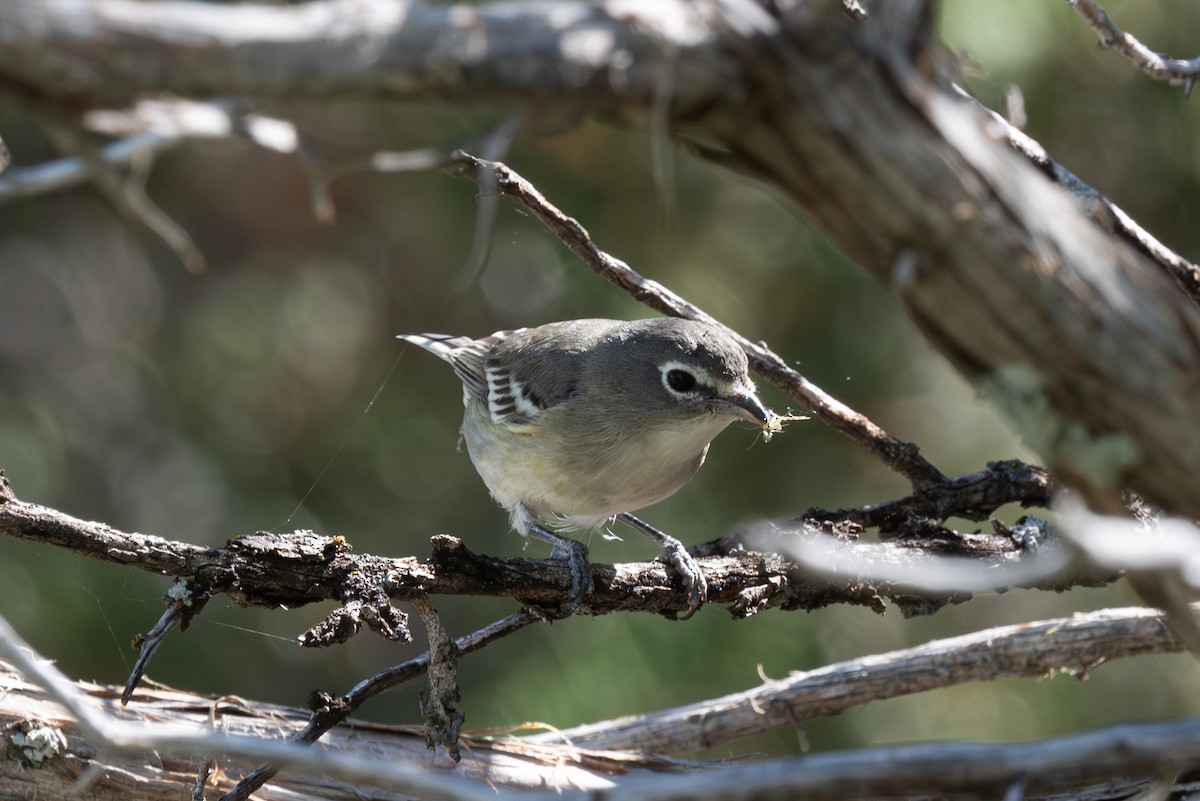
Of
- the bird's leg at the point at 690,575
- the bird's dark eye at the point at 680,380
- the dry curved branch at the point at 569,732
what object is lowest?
the dry curved branch at the point at 569,732

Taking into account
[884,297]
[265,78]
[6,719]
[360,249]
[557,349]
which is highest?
[360,249]

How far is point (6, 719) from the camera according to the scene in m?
2.04

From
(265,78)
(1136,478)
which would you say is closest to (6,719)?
(265,78)

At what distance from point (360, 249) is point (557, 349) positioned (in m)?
1.63

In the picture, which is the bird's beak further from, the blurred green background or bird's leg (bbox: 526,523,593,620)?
the blurred green background

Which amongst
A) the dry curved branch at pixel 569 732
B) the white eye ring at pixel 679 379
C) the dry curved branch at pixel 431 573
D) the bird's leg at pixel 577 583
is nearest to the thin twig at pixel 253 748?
the dry curved branch at pixel 569 732

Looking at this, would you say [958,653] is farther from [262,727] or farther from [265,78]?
[265,78]

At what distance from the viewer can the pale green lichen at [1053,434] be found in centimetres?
123

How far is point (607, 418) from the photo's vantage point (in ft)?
10.2

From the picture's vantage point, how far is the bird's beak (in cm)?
280

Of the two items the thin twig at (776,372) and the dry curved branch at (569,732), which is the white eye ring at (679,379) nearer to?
the thin twig at (776,372)

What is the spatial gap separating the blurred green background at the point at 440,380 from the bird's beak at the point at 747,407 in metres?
1.07

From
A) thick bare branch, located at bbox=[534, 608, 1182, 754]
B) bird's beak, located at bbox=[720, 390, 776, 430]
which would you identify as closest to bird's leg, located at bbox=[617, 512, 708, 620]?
thick bare branch, located at bbox=[534, 608, 1182, 754]

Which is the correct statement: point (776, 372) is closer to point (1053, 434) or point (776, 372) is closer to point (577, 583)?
point (577, 583)
